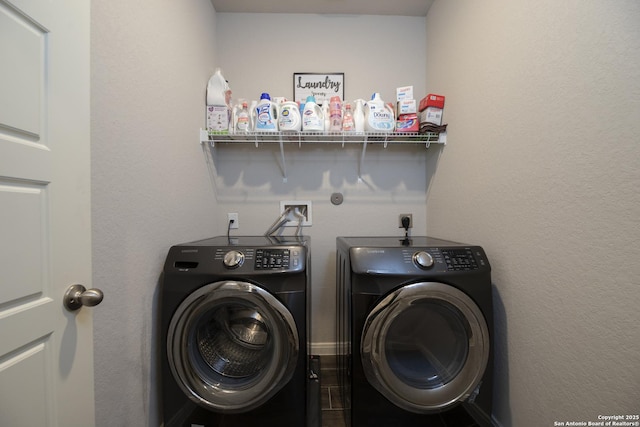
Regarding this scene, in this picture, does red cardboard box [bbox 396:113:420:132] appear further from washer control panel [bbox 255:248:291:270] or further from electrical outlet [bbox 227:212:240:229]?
electrical outlet [bbox 227:212:240:229]

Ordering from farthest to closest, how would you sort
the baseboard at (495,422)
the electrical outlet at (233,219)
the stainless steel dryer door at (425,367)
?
1. the electrical outlet at (233,219)
2. the baseboard at (495,422)
3. the stainless steel dryer door at (425,367)

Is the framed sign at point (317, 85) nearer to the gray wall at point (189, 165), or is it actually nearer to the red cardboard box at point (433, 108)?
the gray wall at point (189, 165)

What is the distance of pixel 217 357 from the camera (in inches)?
42.1

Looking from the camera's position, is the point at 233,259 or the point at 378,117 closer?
the point at 233,259

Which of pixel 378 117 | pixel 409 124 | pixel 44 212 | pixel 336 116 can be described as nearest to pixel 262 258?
pixel 44 212

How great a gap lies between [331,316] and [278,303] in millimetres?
906

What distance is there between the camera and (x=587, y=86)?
2.38ft

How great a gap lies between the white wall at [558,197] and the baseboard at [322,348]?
102 centimetres

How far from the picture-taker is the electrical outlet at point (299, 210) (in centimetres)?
173

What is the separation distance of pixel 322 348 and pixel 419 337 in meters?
0.93

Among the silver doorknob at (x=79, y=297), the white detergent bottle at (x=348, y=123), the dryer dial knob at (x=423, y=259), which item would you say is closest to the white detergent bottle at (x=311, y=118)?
the white detergent bottle at (x=348, y=123)

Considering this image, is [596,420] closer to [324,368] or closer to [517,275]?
[517,275]

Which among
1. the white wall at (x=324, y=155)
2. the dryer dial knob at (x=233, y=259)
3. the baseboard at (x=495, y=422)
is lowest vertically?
the baseboard at (x=495, y=422)

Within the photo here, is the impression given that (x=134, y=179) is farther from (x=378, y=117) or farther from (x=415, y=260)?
(x=378, y=117)
